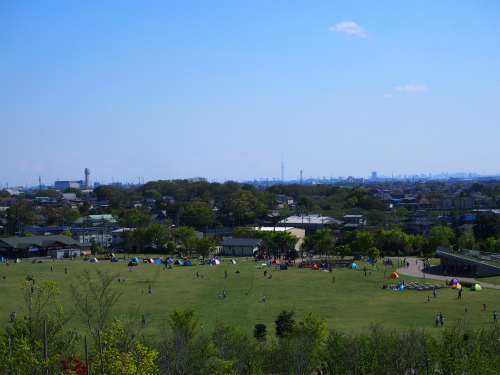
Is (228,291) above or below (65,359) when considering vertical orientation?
below

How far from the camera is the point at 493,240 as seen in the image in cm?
5634

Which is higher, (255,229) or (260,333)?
(260,333)

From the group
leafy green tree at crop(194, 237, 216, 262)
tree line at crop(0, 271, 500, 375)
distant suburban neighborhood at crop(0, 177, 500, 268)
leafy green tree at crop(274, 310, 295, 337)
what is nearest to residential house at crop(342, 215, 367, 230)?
distant suburban neighborhood at crop(0, 177, 500, 268)

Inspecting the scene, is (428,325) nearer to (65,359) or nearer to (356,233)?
(65,359)

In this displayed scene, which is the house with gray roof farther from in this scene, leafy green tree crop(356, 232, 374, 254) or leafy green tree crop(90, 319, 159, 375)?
leafy green tree crop(90, 319, 159, 375)

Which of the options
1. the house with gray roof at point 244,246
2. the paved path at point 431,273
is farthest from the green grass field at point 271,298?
the house with gray roof at point 244,246

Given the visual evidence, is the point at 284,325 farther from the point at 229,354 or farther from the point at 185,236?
the point at 185,236

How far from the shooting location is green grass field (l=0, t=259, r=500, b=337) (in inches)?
1131

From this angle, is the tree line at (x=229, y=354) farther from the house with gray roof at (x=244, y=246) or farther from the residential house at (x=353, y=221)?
the residential house at (x=353, y=221)

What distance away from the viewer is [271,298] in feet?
118

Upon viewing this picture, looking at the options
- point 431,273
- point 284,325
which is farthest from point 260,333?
point 431,273

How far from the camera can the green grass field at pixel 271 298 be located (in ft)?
94.3

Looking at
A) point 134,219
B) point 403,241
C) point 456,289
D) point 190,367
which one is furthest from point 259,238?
point 190,367

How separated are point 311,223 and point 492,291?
4864 centimetres
